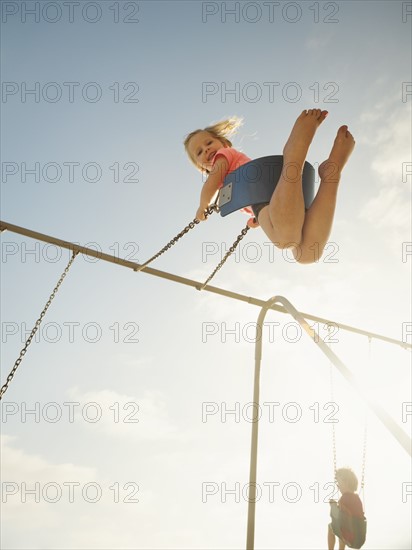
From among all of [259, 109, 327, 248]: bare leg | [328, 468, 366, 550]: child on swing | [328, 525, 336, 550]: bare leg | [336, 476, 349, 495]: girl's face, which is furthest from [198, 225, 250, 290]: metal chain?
[328, 525, 336, 550]: bare leg

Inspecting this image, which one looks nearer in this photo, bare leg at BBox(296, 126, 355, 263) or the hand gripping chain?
bare leg at BBox(296, 126, 355, 263)

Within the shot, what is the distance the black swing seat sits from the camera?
8.59 ft

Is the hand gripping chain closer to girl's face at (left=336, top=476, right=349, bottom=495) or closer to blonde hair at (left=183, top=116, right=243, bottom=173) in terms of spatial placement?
blonde hair at (left=183, top=116, right=243, bottom=173)

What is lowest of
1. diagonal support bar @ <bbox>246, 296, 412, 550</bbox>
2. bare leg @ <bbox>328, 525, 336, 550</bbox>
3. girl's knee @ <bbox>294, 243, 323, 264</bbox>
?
bare leg @ <bbox>328, 525, 336, 550</bbox>

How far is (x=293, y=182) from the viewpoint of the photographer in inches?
94.7

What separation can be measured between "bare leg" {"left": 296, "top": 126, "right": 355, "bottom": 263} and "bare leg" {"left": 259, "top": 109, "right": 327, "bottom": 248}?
3.6 inches

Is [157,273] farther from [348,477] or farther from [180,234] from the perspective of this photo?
[348,477]

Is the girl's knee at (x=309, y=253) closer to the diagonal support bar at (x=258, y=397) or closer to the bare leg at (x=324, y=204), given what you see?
the bare leg at (x=324, y=204)

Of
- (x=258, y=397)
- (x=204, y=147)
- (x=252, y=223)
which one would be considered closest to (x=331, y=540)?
(x=258, y=397)

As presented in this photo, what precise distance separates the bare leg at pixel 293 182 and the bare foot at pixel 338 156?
0.26 meters

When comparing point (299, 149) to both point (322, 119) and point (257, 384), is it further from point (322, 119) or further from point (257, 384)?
point (257, 384)

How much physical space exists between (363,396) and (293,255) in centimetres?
148

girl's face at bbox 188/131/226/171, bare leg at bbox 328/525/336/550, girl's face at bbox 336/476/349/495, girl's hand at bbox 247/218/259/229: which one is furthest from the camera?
bare leg at bbox 328/525/336/550

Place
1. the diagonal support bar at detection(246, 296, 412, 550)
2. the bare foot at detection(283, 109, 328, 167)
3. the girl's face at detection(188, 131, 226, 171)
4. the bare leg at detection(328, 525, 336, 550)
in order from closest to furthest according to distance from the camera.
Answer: the diagonal support bar at detection(246, 296, 412, 550)
the bare foot at detection(283, 109, 328, 167)
the girl's face at detection(188, 131, 226, 171)
the bare leg at detection(328, 525, 336, 550)
